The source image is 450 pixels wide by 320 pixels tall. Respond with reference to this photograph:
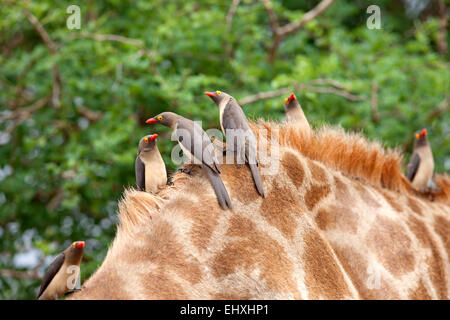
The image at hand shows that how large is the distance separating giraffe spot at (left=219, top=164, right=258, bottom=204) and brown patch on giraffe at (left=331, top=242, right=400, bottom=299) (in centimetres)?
62

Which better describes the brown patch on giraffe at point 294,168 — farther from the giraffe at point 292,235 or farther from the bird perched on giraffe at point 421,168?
the bird perched on giraffe at point 421,168

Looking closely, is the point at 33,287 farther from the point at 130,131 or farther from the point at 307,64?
the point at 307,64

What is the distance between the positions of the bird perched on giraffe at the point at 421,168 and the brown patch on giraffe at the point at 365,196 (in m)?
0.81

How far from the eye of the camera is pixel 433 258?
127 inches

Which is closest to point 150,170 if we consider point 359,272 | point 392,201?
point 359,272

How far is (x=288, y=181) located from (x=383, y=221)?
0.78m

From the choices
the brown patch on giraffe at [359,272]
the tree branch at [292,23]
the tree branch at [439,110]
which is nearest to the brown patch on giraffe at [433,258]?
the brown patch on giraffe at [359,272]

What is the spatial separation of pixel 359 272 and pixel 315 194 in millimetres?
464

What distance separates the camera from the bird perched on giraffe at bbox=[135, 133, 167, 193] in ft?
8.05

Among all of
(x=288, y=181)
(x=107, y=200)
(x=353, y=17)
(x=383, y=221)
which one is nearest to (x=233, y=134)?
(x=288, y=181)

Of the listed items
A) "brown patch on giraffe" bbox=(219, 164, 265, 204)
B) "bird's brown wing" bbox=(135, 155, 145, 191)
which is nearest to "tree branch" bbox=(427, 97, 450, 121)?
"brown patch on giraffe" bbox=(219, 164, 265, 204)

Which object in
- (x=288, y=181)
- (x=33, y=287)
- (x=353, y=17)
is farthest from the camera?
(x=353, y=17)

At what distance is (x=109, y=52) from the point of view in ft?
18.7

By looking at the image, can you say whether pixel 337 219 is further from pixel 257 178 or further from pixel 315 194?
pixel 257 178
